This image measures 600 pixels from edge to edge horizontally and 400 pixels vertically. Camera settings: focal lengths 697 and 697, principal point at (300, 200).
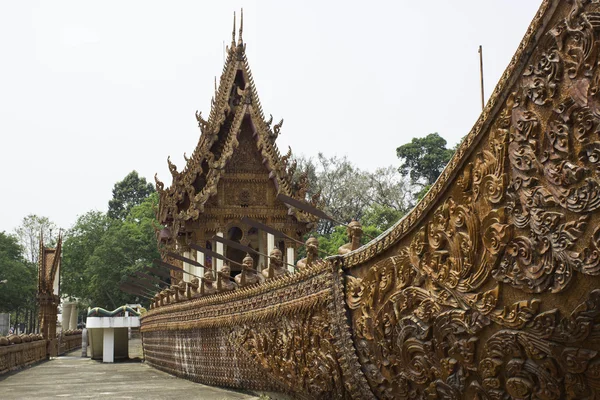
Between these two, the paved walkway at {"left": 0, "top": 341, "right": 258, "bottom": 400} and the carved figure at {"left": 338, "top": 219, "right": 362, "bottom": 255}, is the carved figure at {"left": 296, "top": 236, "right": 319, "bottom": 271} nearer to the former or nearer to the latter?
the carved figure at {"left": 338, "top": 219, "right": 362, "bottom": 255}

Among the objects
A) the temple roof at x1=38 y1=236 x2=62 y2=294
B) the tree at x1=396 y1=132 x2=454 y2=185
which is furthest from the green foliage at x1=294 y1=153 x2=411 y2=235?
the temple roof at x1=38 y1=236 x2=62 y2=294

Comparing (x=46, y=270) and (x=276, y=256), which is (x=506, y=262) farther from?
(x=46, y=270)

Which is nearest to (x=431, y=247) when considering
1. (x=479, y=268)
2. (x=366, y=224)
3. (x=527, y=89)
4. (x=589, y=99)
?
(x=479, y=268)

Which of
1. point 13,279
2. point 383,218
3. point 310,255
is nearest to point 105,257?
point 13,279

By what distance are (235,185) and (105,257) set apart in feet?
83.5

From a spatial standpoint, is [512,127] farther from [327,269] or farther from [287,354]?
[287,354]

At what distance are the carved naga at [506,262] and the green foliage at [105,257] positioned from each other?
33.9m

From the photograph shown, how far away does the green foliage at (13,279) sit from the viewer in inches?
1610

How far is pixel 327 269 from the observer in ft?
18.2

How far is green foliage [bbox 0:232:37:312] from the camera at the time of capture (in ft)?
134

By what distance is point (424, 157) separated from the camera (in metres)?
36.6

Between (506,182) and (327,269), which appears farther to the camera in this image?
(327,269)

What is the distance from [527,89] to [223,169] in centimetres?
1315

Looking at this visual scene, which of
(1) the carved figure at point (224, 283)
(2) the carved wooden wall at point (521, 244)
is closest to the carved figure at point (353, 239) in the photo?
(2) the carved wooden wall at point (521, 244)
